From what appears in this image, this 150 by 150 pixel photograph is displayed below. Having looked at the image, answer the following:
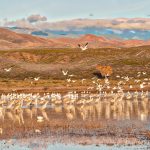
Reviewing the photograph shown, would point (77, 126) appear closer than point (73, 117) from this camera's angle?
Yes

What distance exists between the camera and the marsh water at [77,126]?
31453 mm

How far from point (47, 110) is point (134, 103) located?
450 inches

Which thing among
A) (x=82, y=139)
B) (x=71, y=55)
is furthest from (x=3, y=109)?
(x=71, y=55)

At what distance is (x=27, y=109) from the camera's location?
175 feet

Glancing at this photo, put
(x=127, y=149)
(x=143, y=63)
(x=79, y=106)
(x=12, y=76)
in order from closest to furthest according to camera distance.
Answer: (x=127, y=149) → (x=79, y=106) → (x=12, y=76) → (x=143, y=63)

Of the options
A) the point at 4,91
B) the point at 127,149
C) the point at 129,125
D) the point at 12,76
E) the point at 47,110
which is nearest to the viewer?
the point at 127,149

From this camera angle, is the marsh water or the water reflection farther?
the water reflection

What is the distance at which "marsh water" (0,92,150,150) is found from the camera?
103ft

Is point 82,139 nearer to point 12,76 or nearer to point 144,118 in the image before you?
point 144,118

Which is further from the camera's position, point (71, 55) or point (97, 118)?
point (71, 55)

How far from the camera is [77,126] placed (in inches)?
1522

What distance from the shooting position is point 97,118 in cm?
4416

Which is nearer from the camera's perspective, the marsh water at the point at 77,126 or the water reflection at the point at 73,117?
the marsh water at the point at 77,126

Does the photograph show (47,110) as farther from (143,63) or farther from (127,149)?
(143,63)
